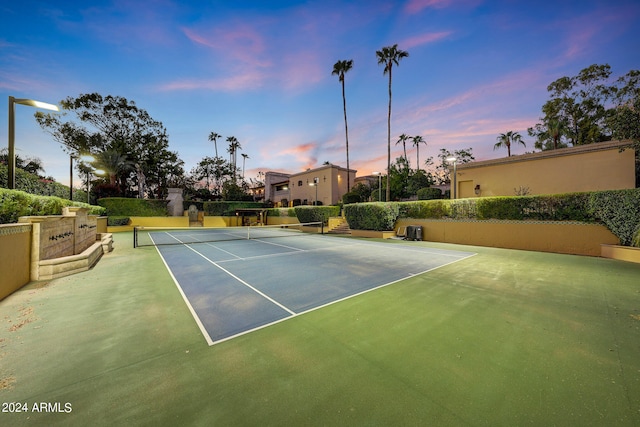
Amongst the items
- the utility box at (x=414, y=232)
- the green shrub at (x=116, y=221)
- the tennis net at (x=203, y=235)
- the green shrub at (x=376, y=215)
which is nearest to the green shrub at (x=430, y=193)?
the green shrub at (x=376, y=215)

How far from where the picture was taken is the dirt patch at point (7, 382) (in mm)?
2518

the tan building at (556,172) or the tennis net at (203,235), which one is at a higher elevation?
the tan building at (556,172)

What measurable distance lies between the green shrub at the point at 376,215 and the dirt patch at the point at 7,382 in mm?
17984

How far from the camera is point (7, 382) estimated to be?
102 inches

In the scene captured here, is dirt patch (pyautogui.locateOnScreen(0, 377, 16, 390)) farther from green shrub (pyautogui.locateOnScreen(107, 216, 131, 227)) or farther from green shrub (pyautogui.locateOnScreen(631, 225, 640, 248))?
green shrub (pyautogui.locateOnScreen(107, 216, 131, 227))

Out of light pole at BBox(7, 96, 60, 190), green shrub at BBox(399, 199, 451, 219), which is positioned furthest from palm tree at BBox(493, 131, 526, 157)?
light pole at BBox(7, 96, 60, 190)

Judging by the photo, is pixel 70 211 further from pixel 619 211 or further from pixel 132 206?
pixel 132 206

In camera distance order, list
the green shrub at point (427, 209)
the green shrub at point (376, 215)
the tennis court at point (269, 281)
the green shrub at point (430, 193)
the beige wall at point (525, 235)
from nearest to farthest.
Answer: the tennis court at point (269, 281) → the beige wall at point (525, 235) → the green shrub at point (427, 209) → the green shrub at point (376, 215) → the green shrub at point (430, 193)

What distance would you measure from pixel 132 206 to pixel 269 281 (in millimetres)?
35151

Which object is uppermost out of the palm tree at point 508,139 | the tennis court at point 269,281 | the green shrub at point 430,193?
the palm tree at point 508,139

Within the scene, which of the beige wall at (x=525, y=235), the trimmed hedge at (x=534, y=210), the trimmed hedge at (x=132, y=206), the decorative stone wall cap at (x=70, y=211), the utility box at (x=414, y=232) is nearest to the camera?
the decorative stone wall cap at (x=70, y=211)

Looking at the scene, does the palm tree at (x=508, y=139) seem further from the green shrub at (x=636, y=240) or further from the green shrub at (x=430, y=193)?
the green shrub at (x=636, y=240)

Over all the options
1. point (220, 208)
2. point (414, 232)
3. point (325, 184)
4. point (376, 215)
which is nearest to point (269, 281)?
point (414, 232)

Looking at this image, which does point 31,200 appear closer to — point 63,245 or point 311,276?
point 63,245
